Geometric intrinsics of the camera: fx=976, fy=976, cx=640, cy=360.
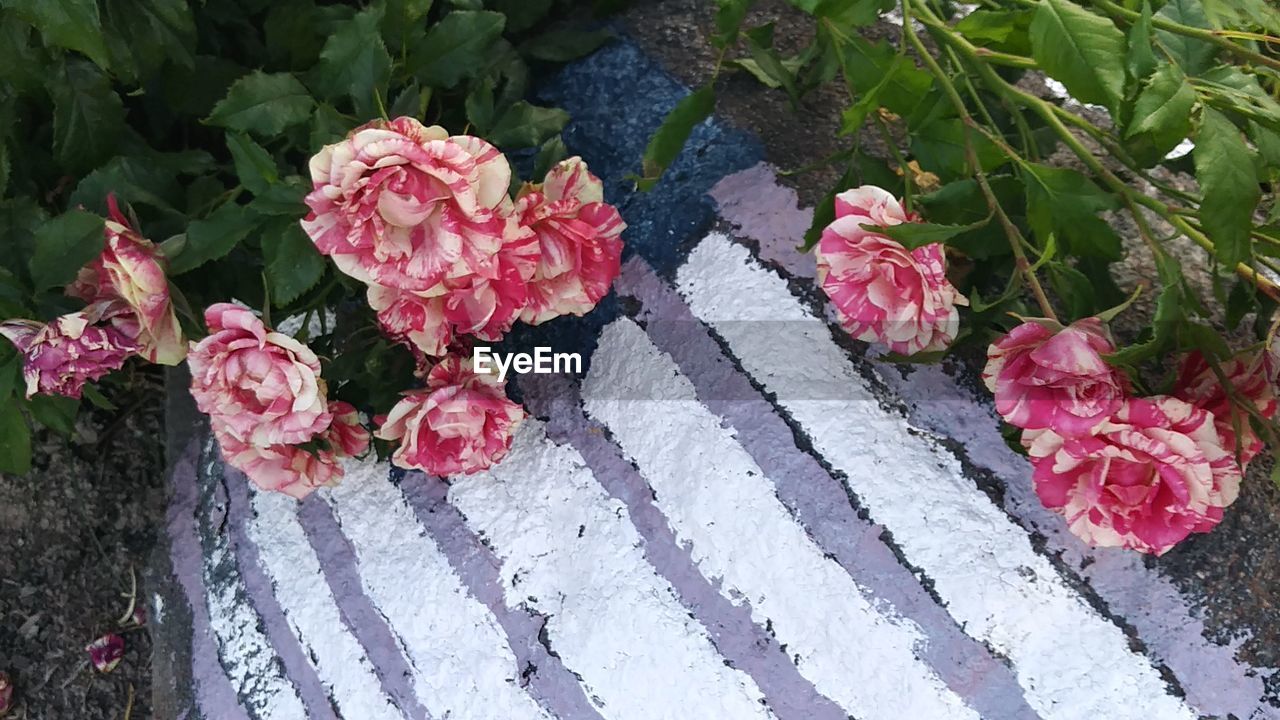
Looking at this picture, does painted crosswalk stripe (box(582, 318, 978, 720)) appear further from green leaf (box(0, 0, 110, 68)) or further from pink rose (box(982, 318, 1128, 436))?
green leaf (box(0, 0, 110, 68))

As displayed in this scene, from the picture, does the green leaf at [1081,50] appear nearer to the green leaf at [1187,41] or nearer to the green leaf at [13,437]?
the green leaf at [1187,41]

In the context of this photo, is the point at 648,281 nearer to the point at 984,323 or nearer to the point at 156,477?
the point at 984,323

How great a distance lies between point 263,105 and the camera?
826 millimetres

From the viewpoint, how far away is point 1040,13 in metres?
0.63

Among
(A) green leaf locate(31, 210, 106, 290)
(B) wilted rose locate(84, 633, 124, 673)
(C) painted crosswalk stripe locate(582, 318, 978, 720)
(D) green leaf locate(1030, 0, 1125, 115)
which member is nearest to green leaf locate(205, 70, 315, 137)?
(A) green leaf locate(31, 210, 106, 290)

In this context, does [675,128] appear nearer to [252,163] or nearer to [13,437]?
[252,163]

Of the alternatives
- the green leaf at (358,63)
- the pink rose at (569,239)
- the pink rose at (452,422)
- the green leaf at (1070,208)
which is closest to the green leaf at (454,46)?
the green leaf at (358,63)

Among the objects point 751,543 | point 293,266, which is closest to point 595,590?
point 751,543

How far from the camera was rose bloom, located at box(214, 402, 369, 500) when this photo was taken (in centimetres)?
88

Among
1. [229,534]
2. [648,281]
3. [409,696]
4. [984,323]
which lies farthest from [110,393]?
[984,323]

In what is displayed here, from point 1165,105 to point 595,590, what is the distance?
617mm

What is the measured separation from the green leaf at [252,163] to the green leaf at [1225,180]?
0.65 m

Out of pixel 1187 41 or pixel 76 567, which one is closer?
pixel 1187 41

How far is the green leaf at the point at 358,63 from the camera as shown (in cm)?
80
